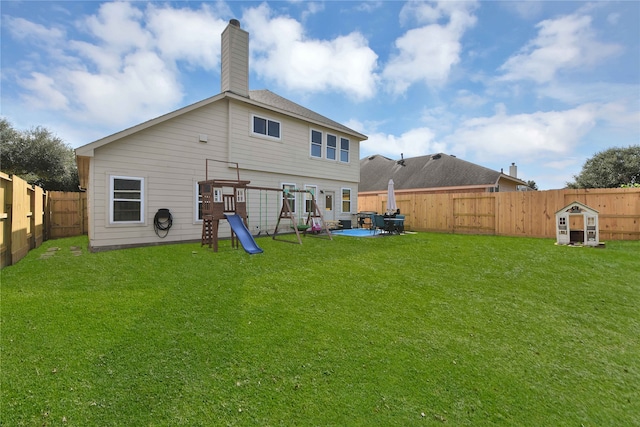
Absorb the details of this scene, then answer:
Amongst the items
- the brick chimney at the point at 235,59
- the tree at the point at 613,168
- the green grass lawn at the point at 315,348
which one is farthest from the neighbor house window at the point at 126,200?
the tree at the point at 613,168

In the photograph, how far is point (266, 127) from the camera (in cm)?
1198

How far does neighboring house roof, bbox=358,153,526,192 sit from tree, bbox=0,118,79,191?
76.6 feet

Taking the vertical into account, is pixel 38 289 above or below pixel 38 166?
below

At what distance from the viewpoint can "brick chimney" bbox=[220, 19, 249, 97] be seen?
36.1 feet

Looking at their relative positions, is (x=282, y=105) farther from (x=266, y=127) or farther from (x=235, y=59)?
(x=235, y=59)

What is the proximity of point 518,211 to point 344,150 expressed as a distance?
28.2 feet

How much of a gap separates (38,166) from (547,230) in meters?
30.6

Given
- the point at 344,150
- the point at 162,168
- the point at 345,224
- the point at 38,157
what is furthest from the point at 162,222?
→ the point at 38,157

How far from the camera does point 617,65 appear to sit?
10523 mm

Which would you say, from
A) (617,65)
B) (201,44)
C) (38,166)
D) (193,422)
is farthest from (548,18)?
(38,166)

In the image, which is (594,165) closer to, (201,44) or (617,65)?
(617,65)

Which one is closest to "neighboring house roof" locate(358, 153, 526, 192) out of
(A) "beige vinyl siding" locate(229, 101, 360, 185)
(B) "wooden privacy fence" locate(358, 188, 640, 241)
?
(B) "wooden privacy fence" locate(358, 188, 640, 241)

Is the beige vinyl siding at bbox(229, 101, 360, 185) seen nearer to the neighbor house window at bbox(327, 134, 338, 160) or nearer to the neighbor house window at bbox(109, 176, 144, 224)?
the neighbor house window at bbox(327, 134, 338, 160)

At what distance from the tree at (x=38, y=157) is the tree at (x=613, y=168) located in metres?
48.4
